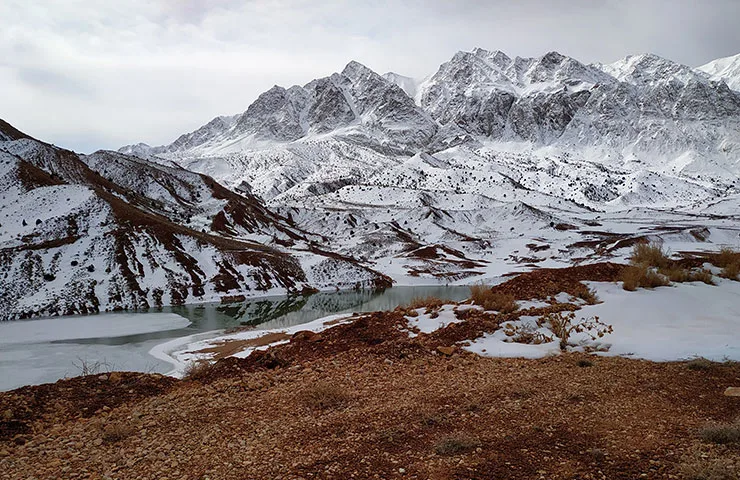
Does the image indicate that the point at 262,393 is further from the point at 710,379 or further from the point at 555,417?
the point at 710,379

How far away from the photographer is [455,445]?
20.6 ft

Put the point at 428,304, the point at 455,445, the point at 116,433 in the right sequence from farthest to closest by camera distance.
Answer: the point at 428,304, the point at 116,433, the point at 455,445

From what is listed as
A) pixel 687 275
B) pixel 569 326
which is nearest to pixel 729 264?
pixel 687 275

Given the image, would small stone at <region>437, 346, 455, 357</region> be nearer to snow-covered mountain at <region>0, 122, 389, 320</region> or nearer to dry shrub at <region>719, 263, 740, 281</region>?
dry shrub at <region>719, 263, 740, 281</region>

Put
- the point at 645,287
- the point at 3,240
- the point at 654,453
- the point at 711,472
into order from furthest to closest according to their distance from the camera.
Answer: the point at 3,240 → the point at 645,287 → the point at 654,453 → the point at 711,472

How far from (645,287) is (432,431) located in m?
11.7

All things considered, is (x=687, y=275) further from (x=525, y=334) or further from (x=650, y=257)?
(x=525, y=334)

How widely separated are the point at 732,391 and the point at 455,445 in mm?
5377

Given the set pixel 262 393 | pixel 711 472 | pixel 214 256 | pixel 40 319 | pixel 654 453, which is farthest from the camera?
pixel 214 256

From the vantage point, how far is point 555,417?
7207 millimetres

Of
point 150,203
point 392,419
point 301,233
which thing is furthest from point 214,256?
point 392,419

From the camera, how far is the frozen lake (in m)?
24.7

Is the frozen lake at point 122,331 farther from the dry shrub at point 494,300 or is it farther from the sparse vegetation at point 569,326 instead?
the sparse vegetation at point 569,326

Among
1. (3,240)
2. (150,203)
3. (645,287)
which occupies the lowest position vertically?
(645,287)
